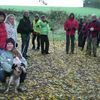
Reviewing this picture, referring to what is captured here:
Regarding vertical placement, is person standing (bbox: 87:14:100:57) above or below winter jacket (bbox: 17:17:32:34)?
below

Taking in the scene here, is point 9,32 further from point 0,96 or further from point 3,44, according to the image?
point 0,96

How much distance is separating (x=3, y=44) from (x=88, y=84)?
393 centimetres

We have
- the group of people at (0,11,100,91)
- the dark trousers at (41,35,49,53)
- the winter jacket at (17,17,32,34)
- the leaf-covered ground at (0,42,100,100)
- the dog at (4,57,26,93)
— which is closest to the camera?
the dog at (4,57,26,93)

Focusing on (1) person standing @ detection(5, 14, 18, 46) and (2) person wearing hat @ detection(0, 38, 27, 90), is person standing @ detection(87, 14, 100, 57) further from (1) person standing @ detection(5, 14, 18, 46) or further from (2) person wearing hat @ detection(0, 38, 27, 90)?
(2) person wearing hat @ detection(0, 38, 27, 90)

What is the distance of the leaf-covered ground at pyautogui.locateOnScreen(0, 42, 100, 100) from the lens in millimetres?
11883

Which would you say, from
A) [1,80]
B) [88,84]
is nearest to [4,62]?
[1,80]

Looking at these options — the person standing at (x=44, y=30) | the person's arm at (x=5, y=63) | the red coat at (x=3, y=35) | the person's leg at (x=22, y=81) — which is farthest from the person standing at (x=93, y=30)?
the person's arm at (x=5, y=63)

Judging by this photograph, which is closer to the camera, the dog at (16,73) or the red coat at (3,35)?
the dog at (16,73)

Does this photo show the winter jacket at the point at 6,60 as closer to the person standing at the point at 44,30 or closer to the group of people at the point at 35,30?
the group of people at the point at 35,30

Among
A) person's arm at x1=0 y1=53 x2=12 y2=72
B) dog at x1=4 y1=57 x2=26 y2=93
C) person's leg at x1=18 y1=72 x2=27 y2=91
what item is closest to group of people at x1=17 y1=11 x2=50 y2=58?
person's leg at x1=18 y1=72 x2=27 y2=91

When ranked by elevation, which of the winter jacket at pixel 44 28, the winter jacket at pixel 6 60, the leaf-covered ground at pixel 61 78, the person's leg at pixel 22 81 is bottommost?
the leaf-covered ground at pixel 61 78

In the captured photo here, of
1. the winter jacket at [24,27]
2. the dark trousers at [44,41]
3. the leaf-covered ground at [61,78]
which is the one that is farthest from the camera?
the dark trousers at [44,41]

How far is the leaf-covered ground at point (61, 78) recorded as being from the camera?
11.9 m

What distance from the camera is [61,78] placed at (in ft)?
48.8
